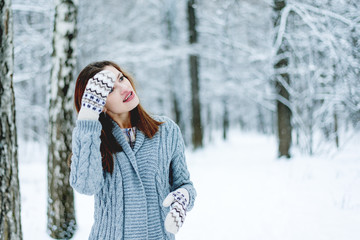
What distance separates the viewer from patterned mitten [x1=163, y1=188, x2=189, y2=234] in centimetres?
132

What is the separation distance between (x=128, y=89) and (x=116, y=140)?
30 centimetres

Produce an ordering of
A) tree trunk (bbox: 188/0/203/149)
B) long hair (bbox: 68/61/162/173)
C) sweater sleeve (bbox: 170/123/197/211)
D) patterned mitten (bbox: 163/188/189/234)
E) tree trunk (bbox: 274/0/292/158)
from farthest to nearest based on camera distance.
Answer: tree trunk (bbox: 188/0/203/149)
tree trunk (bbox: 274/0/292/158)
sweater sleeve (bbox: 170/123/197/211)
long hair (bbox: 68/61/162/173)
patterned mitten (bbox: 163/188/189/234)

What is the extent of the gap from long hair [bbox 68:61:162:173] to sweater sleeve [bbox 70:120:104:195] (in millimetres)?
119

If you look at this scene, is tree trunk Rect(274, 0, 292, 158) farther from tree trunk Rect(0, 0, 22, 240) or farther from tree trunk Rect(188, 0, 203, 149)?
tree trunk Rect(0, 0, 22, 240)

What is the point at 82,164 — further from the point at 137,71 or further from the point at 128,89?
the point at 137,71

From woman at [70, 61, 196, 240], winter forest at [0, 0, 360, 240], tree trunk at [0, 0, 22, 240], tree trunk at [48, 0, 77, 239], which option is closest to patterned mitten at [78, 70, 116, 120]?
woman at [70, 61, 196, 240]

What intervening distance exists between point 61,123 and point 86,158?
7.49ft

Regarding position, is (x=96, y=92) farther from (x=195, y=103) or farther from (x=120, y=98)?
(x=195, y=103)

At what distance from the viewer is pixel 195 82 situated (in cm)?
1113

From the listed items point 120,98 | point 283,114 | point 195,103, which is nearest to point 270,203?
point 120,98

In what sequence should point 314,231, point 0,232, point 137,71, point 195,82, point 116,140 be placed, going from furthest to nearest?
1. point 137,71
2. point 195,82
3. point 314,231
4. point 0,232
5. point 116,140

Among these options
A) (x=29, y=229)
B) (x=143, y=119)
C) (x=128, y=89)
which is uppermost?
(x=128, y=89)

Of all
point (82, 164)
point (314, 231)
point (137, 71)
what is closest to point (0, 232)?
point (82, 164)

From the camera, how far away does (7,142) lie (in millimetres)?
2430
